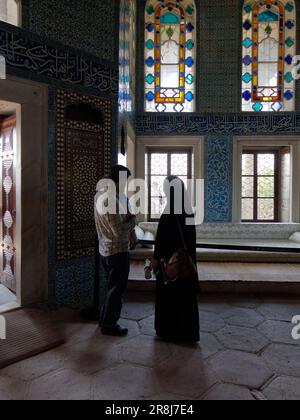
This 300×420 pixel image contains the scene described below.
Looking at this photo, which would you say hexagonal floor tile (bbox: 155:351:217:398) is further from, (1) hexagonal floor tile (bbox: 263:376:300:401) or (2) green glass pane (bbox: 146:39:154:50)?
(2) green glass pane (bbox: 146:39:154:50)

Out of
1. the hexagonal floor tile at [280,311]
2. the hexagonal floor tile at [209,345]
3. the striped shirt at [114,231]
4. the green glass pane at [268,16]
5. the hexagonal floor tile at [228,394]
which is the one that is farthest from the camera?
the green glass pane at [268,16]

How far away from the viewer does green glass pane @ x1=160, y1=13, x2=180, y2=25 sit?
7812 millimetres

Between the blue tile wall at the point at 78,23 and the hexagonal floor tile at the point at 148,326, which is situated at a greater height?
the blue tile wall at the point at 78,23

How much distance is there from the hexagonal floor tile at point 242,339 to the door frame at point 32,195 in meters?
1.80

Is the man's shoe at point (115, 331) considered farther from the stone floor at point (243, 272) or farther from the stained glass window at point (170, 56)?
the stained glass window at point (170, 56)

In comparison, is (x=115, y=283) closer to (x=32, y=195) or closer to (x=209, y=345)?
(x=209, y=345)

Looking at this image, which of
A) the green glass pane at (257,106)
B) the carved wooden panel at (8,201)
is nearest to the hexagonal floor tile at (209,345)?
the carved wooden panel at (8,201)

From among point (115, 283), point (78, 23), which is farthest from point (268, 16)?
point (115, 283)

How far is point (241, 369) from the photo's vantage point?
111 inches

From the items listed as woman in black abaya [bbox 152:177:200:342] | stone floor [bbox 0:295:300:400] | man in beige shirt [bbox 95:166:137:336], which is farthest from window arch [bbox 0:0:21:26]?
stone floor [bbox 0:295:300:400]

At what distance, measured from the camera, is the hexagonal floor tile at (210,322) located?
3.67m

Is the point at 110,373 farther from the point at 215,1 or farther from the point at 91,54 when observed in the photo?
the point at 215,1

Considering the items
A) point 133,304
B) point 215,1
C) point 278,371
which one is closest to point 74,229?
point 133,304

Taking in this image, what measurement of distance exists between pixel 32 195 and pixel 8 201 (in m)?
0.47
